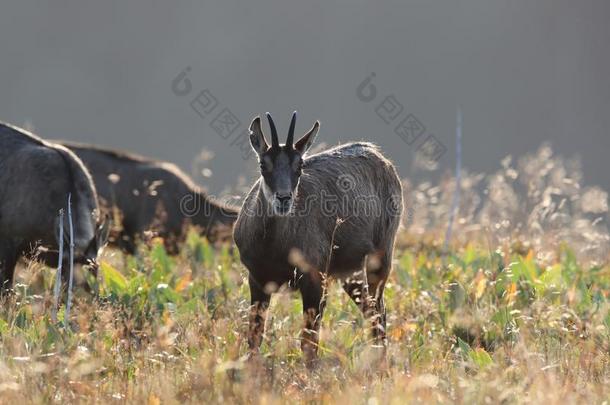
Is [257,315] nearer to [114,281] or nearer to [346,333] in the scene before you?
[346,333]

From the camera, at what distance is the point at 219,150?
196 feet

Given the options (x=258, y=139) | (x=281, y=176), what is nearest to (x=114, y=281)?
(x=258, y=139)

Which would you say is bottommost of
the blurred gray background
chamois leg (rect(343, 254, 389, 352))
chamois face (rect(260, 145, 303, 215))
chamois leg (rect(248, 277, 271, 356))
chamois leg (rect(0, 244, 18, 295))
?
chamois leg (rect(0, 244, 18, 295))

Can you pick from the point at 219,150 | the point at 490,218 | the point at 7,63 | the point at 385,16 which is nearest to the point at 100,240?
the point at 490,218

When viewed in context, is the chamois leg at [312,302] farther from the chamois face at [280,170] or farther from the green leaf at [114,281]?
the green leaf at [114,281]

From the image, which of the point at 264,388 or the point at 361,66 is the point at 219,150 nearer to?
the point at 361,66

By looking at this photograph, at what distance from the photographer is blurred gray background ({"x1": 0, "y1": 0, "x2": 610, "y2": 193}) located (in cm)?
6144

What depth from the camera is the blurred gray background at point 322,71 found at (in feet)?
202

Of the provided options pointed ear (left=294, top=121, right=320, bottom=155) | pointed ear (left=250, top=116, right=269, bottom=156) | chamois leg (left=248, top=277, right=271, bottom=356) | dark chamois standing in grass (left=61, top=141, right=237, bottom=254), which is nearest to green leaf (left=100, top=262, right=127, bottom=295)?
chamois leg (left=248, top=277, right=271, bottom=356)

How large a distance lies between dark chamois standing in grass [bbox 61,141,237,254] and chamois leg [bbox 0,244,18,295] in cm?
394

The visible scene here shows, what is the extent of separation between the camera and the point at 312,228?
7.55 m

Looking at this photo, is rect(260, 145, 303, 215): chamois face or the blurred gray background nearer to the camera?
rect(260, 145, 303, 215): chamois face

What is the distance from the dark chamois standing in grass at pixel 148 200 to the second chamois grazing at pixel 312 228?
5.07 m

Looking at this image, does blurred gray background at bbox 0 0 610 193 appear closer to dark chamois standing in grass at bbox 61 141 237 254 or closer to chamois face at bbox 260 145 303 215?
dark chamois standing in grass at bbox 61 141 237 254
